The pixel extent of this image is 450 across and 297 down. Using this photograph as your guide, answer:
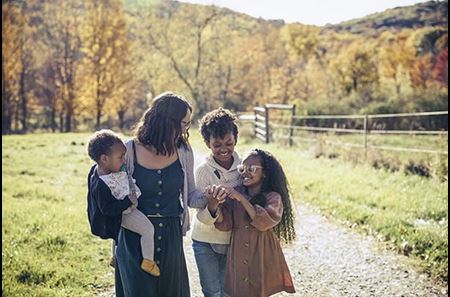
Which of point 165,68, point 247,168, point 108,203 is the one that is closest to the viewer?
point 108,203

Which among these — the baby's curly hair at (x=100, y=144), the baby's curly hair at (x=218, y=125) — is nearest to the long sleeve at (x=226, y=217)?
the baby's curly hair at (x=218, y=125)

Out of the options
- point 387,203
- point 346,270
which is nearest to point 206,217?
point 346,270

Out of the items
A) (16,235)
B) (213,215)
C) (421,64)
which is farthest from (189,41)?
(213,215)

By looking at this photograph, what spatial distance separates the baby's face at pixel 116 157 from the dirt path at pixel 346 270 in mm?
2263

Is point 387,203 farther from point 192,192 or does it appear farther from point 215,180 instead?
point 192,192

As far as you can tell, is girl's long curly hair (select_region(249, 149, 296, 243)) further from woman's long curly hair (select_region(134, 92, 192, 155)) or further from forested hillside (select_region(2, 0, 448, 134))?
forested hillside (select_region(2, 0, 448, 134))

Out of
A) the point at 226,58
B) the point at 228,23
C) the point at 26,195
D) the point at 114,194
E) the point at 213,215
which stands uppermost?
the point at 228,23

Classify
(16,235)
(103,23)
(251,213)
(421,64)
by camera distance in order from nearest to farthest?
(251,213)
(16,235)
(103,23)
(421,64)

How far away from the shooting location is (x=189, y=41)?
106 ft

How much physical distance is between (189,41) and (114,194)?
3087 cm

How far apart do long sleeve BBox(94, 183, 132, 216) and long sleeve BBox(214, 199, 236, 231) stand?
0.66 meters

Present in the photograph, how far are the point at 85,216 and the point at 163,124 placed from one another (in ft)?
16.0

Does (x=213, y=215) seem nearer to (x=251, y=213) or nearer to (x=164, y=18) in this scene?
(x=251, y=213)

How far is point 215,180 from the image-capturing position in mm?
3070
